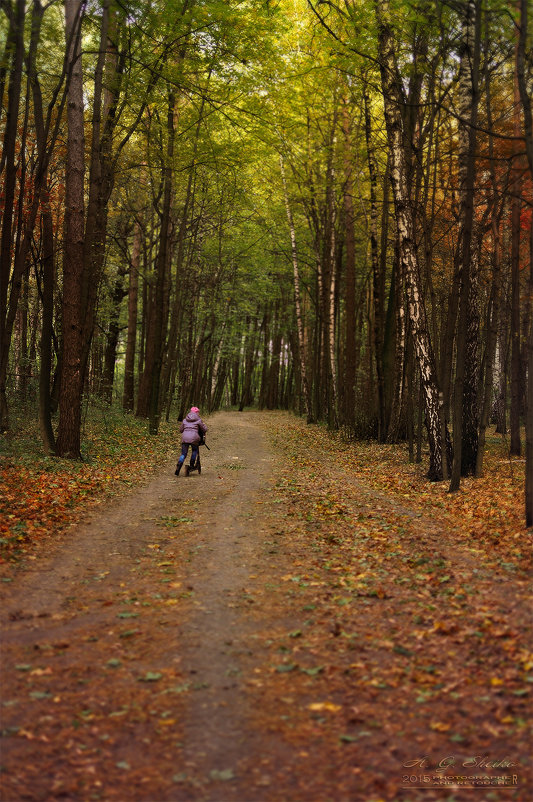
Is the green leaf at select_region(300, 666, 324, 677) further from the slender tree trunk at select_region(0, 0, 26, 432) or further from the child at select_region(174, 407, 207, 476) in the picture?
the slender tree trunk at select_region(0, 0, 26, 432)

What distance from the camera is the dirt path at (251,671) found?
363 cm

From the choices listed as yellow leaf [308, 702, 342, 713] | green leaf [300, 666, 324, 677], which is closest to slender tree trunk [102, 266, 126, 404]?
green leaf [300, 666, 324, 677]

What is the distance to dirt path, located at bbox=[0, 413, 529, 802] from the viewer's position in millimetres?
3629

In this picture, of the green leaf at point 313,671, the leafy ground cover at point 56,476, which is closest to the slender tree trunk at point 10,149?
the leafy ground cover at point 56,476

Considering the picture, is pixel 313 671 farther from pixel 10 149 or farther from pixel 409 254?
pixel 409 254

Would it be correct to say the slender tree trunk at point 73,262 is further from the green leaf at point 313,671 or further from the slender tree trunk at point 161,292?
the green leaf at point 313,671

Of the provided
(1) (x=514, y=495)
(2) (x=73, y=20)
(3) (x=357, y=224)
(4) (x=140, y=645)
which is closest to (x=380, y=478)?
(1) (x=514, y=495)

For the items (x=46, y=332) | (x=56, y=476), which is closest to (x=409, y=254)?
(x=46, y=332)

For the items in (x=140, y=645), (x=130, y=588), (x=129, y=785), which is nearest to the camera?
(x=129, y=785)

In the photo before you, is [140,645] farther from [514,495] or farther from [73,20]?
[73,20]

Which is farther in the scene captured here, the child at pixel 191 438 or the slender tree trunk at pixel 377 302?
the slender tree trunk at pixel 377 302

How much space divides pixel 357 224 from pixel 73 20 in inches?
800

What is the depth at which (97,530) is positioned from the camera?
9.39 metres

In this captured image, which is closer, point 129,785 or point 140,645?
point 129,785
